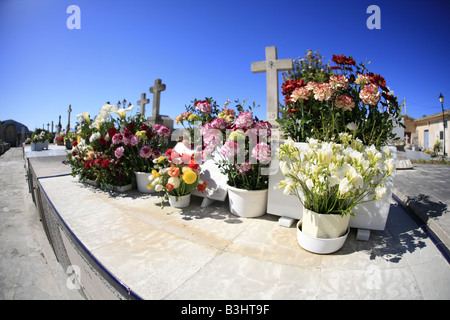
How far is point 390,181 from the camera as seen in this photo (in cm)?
179

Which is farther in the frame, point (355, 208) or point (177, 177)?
point (177, 177)

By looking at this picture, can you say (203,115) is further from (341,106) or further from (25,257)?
(25,257)

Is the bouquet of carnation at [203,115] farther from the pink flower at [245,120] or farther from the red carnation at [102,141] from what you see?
the red carnation at [102,141]

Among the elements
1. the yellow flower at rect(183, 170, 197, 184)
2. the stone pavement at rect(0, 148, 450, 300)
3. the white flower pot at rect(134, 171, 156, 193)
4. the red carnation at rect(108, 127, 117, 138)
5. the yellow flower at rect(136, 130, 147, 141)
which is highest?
the red carnation at rect(108, 127, 117, 138)

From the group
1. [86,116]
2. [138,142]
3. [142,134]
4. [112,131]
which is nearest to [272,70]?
[142,134]

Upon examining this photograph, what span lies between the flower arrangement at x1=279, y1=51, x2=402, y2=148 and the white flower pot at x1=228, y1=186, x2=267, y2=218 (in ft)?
2.37

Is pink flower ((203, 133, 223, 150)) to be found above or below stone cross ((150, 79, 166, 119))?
below

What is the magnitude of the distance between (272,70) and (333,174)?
2309 mm

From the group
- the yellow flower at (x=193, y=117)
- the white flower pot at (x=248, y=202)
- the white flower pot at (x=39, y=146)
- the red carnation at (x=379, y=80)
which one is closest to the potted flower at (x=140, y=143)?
the yellow flower at (x=193, y=117)

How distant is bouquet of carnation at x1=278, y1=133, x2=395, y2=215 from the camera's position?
56.1 inches

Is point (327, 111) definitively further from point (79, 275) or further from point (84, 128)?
point (84, 128)

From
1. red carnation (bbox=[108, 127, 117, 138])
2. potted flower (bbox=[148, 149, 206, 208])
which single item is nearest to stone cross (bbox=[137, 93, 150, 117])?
red carnation (bbox=[108, 127, 117, 138])

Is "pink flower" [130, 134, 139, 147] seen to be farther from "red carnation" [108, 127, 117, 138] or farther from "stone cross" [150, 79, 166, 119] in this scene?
"stone cross" [150, 79, 166, 119]

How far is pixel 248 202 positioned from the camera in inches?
91.8
